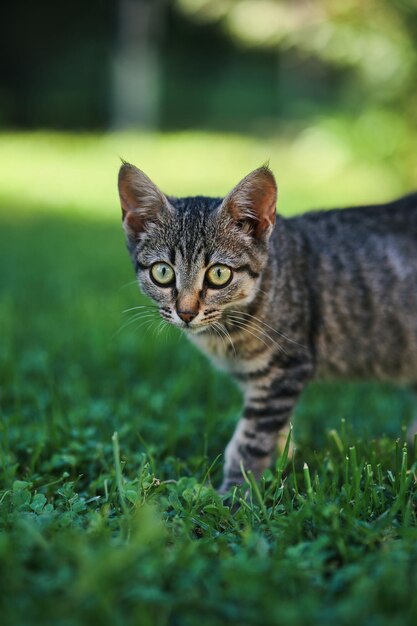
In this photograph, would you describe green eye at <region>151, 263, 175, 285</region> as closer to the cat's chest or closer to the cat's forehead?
the cat's forehead

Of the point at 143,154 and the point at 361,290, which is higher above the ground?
the point at 143,154

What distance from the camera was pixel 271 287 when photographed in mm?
2871

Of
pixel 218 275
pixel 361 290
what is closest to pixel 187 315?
pixel 218 275

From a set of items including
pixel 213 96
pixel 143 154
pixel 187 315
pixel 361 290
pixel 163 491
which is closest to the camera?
pixel 163 491

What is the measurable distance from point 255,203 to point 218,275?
0.30m

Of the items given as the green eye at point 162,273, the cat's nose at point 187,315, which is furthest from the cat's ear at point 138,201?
the cat's nose at point 187,315

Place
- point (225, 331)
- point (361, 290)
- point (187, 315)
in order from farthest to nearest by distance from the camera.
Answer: point (361, 290) < point (225, 331) < point (187, 315)

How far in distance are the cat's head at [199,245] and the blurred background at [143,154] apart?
293 millimetres

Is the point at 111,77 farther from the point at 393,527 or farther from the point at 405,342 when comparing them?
the point at 393,527

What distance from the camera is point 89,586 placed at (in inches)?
60.6

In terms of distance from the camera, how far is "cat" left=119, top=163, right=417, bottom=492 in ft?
8.73

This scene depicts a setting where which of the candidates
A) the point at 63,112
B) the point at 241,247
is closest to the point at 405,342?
the point at 241,247

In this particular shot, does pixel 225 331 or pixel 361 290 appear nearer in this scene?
pixel 225 331

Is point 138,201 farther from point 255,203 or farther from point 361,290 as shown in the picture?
point 361,290
